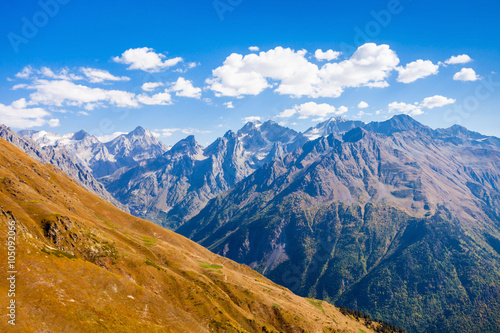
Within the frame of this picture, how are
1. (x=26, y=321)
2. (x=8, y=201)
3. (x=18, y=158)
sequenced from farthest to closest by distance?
1. (x=18, y=158)
2. (x=8, y=201)
3. (x=26, y=321)

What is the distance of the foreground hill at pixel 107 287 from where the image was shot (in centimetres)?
6375

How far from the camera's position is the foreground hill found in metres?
63.8

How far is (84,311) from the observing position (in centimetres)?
6588

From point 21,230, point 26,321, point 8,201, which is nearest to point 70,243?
point 21,230

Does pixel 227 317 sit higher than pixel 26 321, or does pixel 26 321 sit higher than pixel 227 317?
pixel 26 321

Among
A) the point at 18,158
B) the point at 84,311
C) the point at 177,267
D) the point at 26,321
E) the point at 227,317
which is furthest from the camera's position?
the point at 18,158

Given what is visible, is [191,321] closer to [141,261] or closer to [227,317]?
[227,317]

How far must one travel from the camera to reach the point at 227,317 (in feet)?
361

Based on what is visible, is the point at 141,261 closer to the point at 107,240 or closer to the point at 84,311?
the point at 107,240

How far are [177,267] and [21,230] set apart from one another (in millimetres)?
73024

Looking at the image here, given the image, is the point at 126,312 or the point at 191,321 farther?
the point at 191,321

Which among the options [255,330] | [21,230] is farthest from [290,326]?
[21,230]

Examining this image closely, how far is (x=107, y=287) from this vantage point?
82688 mm

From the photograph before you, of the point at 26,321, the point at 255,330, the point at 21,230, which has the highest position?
the point at 21,230
